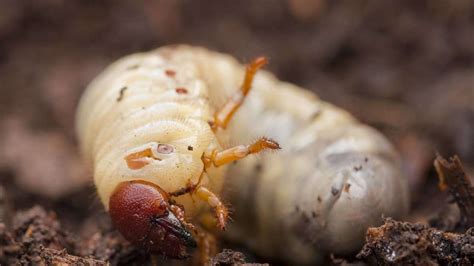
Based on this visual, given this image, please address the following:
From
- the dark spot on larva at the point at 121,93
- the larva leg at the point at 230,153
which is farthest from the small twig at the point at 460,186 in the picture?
the dark spot on larva at the point at 121,93

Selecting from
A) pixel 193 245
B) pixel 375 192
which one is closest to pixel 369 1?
pixel 375 192

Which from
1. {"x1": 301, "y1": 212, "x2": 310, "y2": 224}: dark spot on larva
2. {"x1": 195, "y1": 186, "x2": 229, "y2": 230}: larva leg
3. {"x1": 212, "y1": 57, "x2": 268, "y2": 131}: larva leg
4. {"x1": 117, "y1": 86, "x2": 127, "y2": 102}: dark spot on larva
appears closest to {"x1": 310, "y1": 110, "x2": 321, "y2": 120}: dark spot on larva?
{"x1": 212, "y1": 57, "x2": 268, "y2": 131}: larva leg

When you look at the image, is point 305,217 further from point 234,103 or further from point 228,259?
point 228,259

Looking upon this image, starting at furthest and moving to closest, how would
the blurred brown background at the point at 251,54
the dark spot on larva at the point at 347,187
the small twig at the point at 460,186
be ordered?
1. the blurred brown background at the point at 251,54
2. the dark spot on larva at the point at 347,187
3. the small twig at the point at 460,186

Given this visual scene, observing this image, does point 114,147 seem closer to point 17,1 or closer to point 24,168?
point 24,168

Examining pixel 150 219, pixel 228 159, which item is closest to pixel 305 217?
pixel 228 159

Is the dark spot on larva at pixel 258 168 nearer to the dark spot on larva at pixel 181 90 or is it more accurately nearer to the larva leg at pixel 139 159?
the dark spot on larva at pixel 181 90
